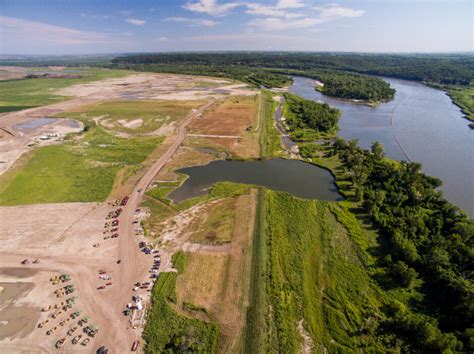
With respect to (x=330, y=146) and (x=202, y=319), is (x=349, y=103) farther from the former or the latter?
(x=202, y=319)

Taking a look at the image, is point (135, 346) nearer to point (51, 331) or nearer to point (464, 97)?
point (51, 331)

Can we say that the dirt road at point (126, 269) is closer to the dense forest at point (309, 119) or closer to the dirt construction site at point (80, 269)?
the dirt construction site at point (80, 269)

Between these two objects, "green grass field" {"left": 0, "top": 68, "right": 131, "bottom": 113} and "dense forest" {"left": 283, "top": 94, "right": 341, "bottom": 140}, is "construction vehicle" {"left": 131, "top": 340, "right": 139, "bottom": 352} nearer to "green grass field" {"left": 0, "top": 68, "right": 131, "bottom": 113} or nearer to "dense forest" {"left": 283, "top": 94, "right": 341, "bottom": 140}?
"dense forest" {"left": 283, "top": 94, "right": 341, "bottom": 140}

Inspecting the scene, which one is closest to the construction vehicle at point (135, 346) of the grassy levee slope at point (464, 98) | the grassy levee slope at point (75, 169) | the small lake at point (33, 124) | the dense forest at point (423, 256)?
the dense forest at point (423, 256)

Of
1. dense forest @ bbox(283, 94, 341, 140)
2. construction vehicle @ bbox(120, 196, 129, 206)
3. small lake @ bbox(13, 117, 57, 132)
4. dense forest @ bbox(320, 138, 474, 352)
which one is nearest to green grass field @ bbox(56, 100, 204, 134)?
small lake @ bbox(13, 117, 57, 132)

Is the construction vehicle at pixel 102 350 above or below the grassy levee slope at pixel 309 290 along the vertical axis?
below

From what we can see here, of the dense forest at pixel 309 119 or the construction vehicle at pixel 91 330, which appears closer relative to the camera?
the construction vehicle at pixel 91 330

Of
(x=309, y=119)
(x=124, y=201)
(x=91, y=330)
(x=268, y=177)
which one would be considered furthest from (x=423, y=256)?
(x=309, y=119)
